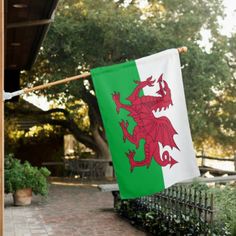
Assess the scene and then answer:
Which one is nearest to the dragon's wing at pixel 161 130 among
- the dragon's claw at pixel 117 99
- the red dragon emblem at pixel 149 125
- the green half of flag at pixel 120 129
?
the red dragon emblem at pixel 149 125

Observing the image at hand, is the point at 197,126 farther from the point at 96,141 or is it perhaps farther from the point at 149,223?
the point at 149,223

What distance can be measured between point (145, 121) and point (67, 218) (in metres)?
6.34

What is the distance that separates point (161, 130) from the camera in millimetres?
4855

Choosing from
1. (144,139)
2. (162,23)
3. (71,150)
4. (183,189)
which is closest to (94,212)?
(183,189)

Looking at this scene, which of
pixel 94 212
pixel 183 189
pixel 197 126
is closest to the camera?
pixel 183 189

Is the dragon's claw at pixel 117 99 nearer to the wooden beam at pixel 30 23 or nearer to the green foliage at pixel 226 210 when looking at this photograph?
the green foliage at pixel 226 210

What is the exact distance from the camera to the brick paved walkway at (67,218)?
362 inches

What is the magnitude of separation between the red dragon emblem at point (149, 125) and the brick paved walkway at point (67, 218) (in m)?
4.55

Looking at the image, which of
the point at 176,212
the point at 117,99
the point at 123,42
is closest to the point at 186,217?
the point at 176,212

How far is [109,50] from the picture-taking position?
1741 cm

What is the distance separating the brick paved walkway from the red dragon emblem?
4.55 meters

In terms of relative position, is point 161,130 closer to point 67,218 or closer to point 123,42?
point 67,218

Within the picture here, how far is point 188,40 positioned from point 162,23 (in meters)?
1.13

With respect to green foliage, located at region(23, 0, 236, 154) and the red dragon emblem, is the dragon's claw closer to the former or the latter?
the red dragon emblem
